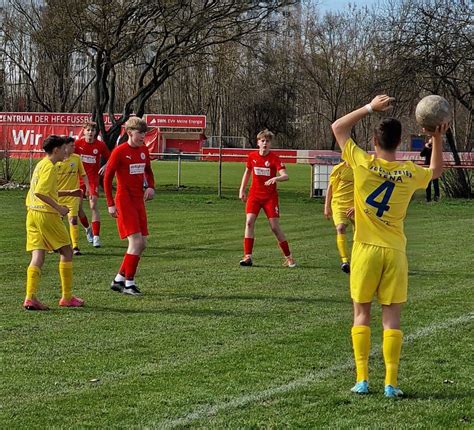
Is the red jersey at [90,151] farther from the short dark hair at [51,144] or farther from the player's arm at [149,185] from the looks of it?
the short dark hair at [51,144]

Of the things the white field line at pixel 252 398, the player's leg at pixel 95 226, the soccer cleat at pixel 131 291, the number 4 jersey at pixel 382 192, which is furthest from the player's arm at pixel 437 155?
the player's leg at pixel 95 226

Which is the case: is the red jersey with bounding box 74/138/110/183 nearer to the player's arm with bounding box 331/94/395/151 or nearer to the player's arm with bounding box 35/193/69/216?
the player's arm with bounding box 35/193/69/216

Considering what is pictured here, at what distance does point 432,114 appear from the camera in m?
6.07

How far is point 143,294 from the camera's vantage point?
10.4 metres

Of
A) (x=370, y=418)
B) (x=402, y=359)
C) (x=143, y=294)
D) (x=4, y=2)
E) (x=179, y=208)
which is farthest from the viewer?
(x=4, y=2)

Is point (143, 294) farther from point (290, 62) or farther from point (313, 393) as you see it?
point (290, 62)

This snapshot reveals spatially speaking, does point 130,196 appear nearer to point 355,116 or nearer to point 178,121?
point 355,116

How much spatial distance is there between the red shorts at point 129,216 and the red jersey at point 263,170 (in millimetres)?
2951

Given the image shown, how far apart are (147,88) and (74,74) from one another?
3068cm

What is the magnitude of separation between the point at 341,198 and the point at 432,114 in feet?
20.7

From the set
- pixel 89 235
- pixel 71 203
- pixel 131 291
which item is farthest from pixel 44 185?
pixel 89 235

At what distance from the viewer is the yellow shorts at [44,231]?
938 cm

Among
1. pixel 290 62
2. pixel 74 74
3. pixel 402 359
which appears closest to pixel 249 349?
pixel 402 359

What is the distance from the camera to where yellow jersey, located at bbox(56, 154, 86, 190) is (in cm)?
1394
